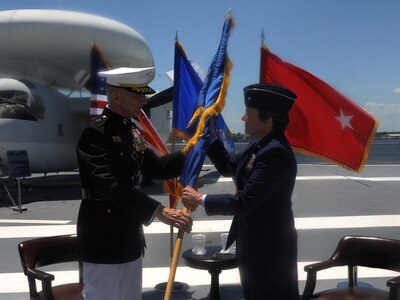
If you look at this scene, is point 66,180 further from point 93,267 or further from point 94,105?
point 93,267

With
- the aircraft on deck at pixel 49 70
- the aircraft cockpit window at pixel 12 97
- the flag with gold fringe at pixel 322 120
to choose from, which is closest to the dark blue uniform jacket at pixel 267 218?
the flag with gold fringe at pixel 322 120

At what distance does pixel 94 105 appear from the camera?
5562 millimetres

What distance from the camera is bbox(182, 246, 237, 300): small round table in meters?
3.23

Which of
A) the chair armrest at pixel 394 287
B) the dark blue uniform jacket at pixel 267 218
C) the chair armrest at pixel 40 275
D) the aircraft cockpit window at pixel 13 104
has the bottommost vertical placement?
the chair armrest at pixel 394 287

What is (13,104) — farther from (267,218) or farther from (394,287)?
(394,287)

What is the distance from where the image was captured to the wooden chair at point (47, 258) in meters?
2.58

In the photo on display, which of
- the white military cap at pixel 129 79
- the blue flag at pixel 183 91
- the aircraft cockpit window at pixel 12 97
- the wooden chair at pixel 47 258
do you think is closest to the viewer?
the white military cap at pixel 129 79

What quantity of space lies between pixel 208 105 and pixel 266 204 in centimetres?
109

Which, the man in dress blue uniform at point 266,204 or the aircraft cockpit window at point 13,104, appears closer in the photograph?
the man in dress blue uniform at point 266,204

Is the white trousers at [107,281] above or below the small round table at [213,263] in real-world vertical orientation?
above

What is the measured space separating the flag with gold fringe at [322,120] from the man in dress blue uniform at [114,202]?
159 centimetres

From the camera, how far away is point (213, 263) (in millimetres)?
3223

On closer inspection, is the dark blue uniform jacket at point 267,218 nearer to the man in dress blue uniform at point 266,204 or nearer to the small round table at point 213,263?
the man in dress blue uniform at point 266,204

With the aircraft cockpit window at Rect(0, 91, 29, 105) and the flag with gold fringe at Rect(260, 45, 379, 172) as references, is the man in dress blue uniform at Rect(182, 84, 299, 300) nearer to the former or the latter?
the flag with gold fringe at Rect(260, 45, 379, 172)
